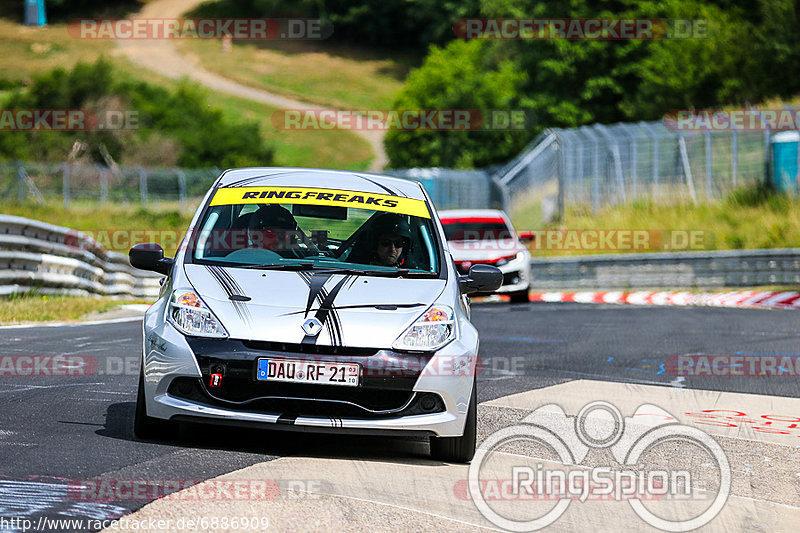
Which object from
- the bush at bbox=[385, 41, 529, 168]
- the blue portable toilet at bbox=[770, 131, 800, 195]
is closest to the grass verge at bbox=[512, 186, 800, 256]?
the blue portable toilet at bbox=[770, 131, 800, 195]

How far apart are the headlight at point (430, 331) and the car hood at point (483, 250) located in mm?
12814

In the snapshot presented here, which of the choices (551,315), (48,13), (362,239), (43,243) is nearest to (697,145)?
(551,315)

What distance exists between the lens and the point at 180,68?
10425 cm

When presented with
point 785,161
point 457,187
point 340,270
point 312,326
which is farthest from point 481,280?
point 457,187

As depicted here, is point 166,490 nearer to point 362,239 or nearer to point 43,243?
point 362,239

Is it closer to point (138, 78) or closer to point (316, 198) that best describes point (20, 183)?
point (316, 198)

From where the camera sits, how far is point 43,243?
16.8 metres

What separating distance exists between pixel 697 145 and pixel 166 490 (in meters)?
25.7

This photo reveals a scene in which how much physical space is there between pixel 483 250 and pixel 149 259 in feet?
42.4

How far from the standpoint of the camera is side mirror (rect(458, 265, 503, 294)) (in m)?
7.97

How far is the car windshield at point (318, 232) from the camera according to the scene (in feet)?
24.9

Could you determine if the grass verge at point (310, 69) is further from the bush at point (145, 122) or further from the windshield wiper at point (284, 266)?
the windshield wiper at point (284, 266)

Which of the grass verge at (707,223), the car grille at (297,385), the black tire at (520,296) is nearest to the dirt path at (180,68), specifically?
the grass verge at (707,223)

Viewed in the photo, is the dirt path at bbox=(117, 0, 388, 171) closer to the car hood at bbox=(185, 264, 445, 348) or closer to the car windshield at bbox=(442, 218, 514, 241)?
the car windshield at bbox=(442, 218, 514, 241)
